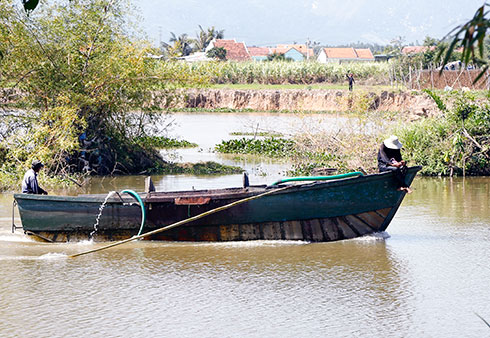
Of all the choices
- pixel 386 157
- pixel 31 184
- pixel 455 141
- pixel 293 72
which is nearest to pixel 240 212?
pixel 386 157

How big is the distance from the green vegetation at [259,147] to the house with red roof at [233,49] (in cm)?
6564

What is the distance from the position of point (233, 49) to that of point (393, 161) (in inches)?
3295

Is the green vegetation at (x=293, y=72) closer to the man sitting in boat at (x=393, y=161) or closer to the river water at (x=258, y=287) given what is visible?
the river water at (x=258, y=287)

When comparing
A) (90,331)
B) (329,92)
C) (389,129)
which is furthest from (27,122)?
(329,92)

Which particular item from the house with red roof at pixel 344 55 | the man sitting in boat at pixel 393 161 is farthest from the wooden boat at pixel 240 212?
the house with red roof at pixel 344 55

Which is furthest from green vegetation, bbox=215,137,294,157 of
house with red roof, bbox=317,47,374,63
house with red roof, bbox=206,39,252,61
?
house with red roof, bbox=317,47,374,63

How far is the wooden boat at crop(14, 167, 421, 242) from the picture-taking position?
11305 millimetres

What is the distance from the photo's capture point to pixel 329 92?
1763 inches

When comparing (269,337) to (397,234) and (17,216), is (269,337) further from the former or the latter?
(17,216)

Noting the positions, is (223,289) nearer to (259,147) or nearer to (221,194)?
(221,194)

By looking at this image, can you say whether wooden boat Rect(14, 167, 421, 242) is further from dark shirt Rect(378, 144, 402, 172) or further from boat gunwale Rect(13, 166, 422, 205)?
dark shirt Rect(378, 144, 402, 172)

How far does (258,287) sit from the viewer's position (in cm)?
952

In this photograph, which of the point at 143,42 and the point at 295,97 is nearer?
the point at 143,42

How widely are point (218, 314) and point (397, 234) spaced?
511 centimetres
